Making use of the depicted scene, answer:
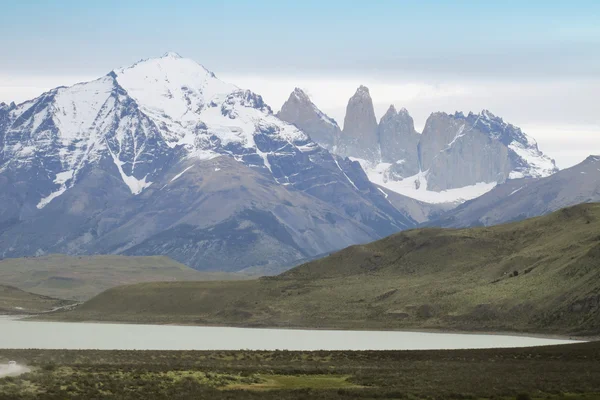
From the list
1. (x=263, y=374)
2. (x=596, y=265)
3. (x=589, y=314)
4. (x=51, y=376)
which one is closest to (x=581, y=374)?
(x=263, y=374)

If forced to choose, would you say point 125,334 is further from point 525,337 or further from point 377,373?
point 377,373

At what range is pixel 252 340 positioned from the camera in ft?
572

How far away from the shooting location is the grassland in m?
82.3

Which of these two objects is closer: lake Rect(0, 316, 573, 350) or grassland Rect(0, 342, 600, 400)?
grassland Rect(0, 342, 600, 400)

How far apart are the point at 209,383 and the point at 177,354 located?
112 feet

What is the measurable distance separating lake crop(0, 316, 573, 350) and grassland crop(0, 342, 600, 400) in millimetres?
26576

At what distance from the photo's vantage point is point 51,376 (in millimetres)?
89625

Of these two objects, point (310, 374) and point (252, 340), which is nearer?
point (310, 374)

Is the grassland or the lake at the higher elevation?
the lake

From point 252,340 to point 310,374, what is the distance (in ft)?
244

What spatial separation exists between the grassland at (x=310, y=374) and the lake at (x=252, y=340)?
1046 inches

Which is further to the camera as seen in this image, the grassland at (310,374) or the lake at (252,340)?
the lake at (252,340)

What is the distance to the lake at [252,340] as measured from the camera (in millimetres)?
152875

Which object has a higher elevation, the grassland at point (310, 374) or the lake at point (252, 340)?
the lake at point (252, 340)
